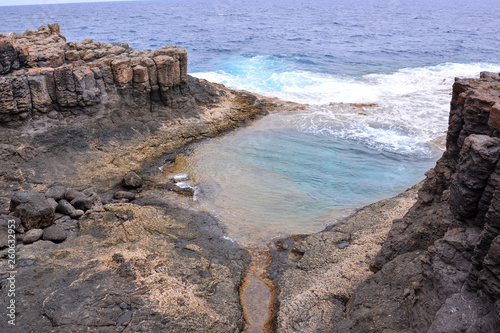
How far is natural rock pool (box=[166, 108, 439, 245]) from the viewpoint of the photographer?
1388cm

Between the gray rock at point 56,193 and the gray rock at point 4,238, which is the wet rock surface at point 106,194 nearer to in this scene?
the gray rock at point 56,193

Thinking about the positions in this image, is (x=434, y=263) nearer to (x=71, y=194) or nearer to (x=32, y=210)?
(x=32, y=210)

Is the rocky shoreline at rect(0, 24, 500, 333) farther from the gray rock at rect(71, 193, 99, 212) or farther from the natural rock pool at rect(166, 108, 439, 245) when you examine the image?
the natural rock pool at rect(166, 108, 439, 245)

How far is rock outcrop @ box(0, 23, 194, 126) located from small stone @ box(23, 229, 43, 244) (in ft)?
21.7

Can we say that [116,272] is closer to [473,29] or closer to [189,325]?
[189,325]

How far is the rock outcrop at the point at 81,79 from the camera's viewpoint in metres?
15.5

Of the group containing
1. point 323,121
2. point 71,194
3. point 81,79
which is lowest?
point 71,194

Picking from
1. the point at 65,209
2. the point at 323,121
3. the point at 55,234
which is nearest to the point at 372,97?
the point at 323,121

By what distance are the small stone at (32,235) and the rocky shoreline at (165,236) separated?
3 centimetres

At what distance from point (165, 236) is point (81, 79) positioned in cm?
→ 896

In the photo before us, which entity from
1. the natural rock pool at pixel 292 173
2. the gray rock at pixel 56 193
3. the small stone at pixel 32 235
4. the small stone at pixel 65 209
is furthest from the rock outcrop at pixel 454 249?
the gray rock at pixel 56 193

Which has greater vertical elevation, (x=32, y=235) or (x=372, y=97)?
(x=372, y=97)

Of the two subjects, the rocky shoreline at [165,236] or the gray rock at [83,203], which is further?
the gray rock at [83,203]

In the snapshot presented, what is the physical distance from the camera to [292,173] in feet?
56.9
